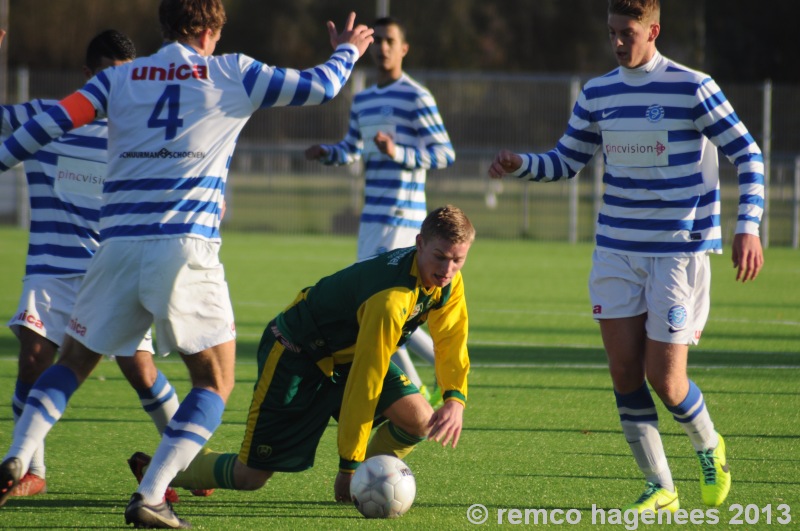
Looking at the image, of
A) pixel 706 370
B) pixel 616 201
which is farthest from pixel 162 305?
pixel 706 370

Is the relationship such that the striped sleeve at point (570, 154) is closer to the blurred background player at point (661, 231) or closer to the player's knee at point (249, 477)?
the blurred background player at point (661, 231)

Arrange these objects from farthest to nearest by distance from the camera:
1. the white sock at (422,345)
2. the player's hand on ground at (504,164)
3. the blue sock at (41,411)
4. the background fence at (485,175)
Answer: the background fence at (485,175), the white sock at (422,345), the player's hand on ground at (504,164), the blue sock at (41,411)

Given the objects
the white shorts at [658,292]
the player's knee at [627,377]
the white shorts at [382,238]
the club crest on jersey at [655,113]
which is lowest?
the player's knee at [627,377]

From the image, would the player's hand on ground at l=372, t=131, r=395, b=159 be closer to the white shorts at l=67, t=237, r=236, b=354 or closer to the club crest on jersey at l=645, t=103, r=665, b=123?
the club crest on jersey at l=645, t=103, r=665, b=123

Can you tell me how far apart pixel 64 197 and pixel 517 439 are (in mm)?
2620

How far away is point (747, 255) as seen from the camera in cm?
445

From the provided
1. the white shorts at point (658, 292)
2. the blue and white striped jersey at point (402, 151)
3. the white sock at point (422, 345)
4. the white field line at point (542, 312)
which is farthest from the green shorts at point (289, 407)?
the white field line at point (542, 312)

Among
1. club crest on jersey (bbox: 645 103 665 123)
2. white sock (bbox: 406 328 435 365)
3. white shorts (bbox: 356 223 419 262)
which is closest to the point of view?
club crest on jersey (bbox: 645 103 665 123)

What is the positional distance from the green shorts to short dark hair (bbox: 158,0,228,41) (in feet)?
4.33

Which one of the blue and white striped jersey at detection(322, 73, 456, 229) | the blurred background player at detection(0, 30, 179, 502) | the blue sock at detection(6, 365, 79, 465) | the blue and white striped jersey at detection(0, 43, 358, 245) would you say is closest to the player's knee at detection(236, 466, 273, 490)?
the blurred background player at detection(0, 30, 179, 502)

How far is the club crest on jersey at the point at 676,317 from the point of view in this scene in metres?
4.54

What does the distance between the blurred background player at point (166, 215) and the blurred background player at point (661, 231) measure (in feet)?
4.39

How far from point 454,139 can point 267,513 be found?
62.2 ft

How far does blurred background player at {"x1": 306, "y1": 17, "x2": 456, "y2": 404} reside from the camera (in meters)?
7.42
